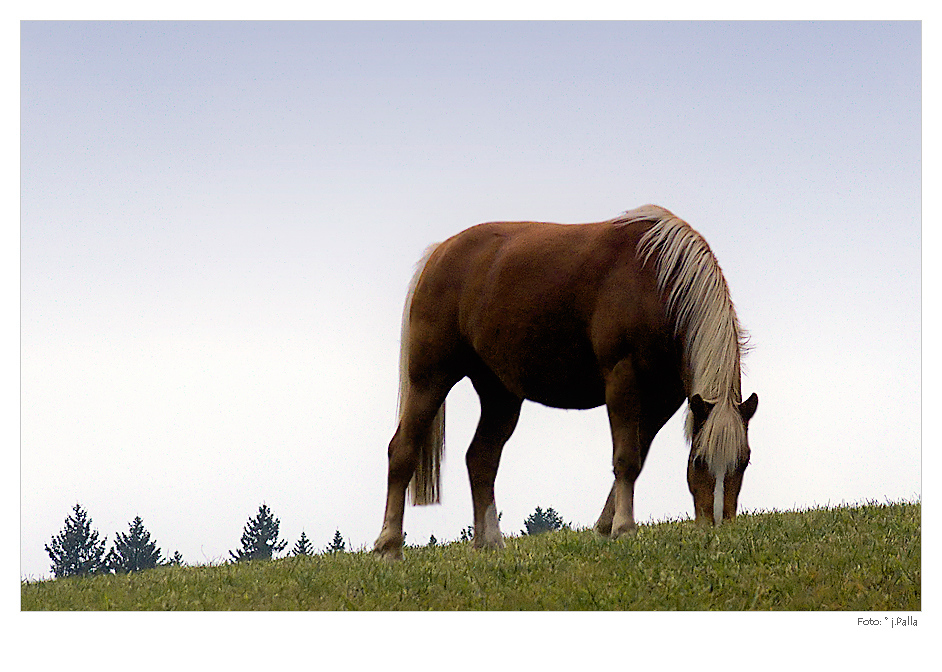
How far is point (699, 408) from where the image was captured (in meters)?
9.14

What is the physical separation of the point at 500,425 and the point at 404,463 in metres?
1.08

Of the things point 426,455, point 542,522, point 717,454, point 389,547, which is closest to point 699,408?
point 717,454

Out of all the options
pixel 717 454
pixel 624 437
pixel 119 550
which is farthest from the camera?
pixel 119 550

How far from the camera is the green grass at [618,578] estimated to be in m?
8.09

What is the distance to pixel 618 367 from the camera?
941cm

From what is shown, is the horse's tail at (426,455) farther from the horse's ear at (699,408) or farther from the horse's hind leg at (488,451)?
the horse's ear at (699,408)

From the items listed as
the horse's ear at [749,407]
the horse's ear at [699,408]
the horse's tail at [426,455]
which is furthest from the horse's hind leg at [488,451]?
the horse's ear at [749,407]

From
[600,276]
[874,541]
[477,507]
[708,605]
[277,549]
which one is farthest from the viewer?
[277,549]

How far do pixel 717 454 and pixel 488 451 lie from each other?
99.2 inches

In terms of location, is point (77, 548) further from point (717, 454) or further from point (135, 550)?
point (717, 454)

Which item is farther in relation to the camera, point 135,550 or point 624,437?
point 135,550

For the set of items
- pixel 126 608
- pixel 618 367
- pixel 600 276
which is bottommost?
pixel 126 608

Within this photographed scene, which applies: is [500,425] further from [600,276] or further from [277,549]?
[277,549]
